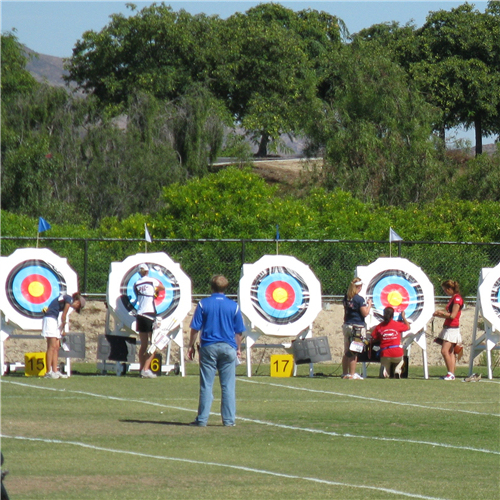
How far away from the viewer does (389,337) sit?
705 inches

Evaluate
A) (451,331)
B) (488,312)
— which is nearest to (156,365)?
(451,331)

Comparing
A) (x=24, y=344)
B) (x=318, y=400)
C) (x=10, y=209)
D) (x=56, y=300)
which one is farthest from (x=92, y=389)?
(x=10, y=209)

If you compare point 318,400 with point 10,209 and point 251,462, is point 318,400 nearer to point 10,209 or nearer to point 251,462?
point 251,462

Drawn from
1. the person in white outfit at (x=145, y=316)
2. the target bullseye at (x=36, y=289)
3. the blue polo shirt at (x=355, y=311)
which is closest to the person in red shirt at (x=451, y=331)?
the blue polo shirt at (x=355, y=311)

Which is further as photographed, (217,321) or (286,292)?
(286,292)

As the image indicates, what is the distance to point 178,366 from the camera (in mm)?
18953

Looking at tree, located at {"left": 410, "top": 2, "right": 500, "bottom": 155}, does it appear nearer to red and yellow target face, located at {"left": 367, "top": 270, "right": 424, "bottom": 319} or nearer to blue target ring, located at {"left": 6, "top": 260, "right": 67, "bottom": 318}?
red and yellow target face, located at {"left": 367, "top": 270, "right": 424, "bottom": 319}

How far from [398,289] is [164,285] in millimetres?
4780

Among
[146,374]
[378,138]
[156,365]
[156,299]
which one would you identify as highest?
[378,138]

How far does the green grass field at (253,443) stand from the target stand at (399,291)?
3.58 m

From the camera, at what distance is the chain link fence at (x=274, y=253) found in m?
26.6

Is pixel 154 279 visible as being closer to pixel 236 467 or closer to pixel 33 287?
pixel 33 287

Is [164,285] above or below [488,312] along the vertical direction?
above

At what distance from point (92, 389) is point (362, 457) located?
6738mm
